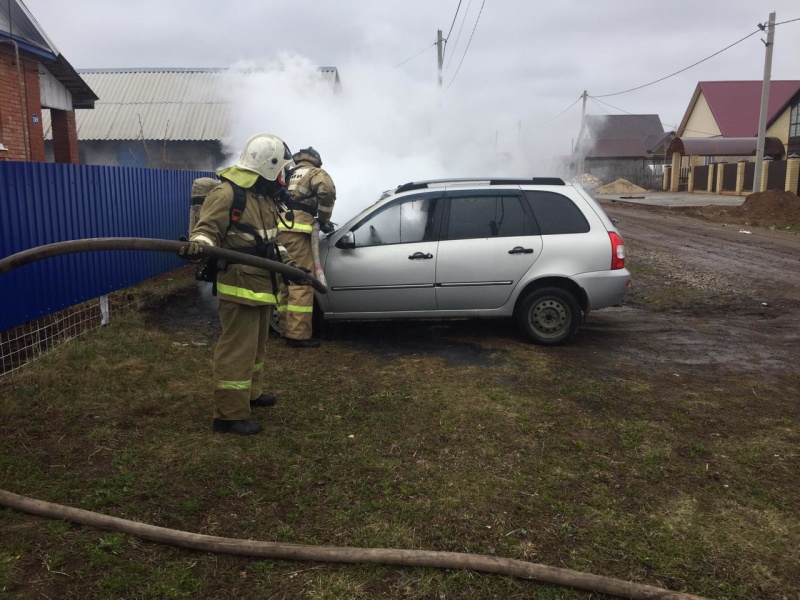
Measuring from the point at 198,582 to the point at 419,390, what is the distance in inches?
107

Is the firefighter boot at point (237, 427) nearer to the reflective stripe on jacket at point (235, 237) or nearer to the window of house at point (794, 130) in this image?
the reflective stripe on jacket at point (235, 237)

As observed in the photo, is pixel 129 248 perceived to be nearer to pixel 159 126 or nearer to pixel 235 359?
pixel 235 359

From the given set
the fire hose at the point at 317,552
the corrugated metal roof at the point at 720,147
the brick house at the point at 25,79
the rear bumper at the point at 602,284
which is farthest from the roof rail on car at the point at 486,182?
the corrugated metal roof at the point at 720,147

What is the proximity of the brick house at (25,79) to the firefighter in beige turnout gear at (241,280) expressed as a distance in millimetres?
9073

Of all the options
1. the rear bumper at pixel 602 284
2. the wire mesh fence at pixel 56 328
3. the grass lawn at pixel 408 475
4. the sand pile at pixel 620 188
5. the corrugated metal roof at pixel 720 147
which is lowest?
the grass lawn at pixel 408 475

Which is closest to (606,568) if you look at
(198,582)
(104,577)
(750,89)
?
(198,582)

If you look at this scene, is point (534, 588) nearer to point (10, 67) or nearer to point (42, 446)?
point (42, 446)

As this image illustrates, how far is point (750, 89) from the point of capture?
48.6 metres

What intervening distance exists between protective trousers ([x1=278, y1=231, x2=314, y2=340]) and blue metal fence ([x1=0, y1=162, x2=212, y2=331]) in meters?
2.16

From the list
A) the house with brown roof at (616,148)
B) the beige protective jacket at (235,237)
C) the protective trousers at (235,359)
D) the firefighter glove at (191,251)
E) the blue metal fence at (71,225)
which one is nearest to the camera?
the firefighter glove at (191,251)

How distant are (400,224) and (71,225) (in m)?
3.41

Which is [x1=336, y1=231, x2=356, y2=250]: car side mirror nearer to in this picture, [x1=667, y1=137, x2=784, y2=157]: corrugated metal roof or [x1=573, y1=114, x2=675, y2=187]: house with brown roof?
[x1=667, y1=137, x2=784, y2=157]: corrugated metal roof

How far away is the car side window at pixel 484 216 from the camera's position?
6629 millimetres

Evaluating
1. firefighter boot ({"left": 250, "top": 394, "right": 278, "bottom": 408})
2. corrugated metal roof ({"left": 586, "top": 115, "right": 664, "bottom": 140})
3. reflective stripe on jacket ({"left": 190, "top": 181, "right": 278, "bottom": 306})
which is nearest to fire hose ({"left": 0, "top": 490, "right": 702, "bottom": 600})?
reflective stripe on jacket ({"left": 190, "top": 181, "right": 278, "bottom": 306})
